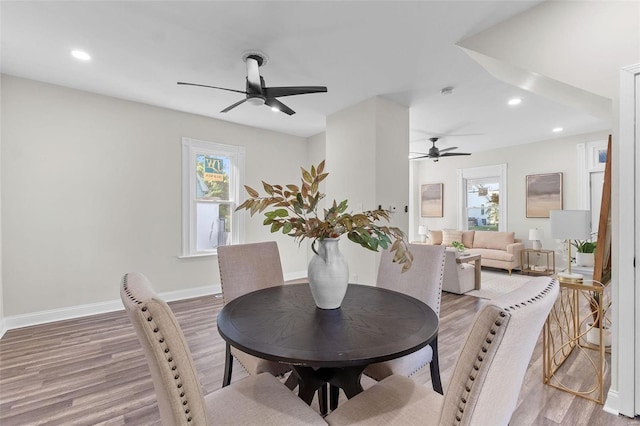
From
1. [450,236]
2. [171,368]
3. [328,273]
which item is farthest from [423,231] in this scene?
[171,368]

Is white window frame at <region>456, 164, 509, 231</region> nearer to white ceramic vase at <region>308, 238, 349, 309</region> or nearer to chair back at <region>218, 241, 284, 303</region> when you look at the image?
chair back at <region>218, 241, 284, 303</region>

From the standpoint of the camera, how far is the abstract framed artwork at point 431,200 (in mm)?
7512

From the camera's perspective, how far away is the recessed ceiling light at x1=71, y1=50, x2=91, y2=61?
264 centimetres

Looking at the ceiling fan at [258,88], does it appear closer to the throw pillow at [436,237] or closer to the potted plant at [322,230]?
the potted plant at [322,230]

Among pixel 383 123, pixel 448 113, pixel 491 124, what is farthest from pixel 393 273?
pixel 491 124

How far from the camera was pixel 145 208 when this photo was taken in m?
3.86

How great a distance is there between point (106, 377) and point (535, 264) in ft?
23.1

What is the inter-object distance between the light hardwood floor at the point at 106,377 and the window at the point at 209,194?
4.54 feet

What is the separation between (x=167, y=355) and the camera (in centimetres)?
79

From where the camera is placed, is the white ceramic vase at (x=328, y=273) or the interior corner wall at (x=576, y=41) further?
the interior corner wall at (x=576, y=41)

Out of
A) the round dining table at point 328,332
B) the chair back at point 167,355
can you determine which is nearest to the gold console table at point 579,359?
the round dining table at point 328,332

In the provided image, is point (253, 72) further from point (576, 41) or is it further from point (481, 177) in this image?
point (481, 177)

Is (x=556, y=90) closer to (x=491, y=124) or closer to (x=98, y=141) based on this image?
(x=491, y=124)

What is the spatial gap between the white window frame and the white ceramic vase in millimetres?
6391
